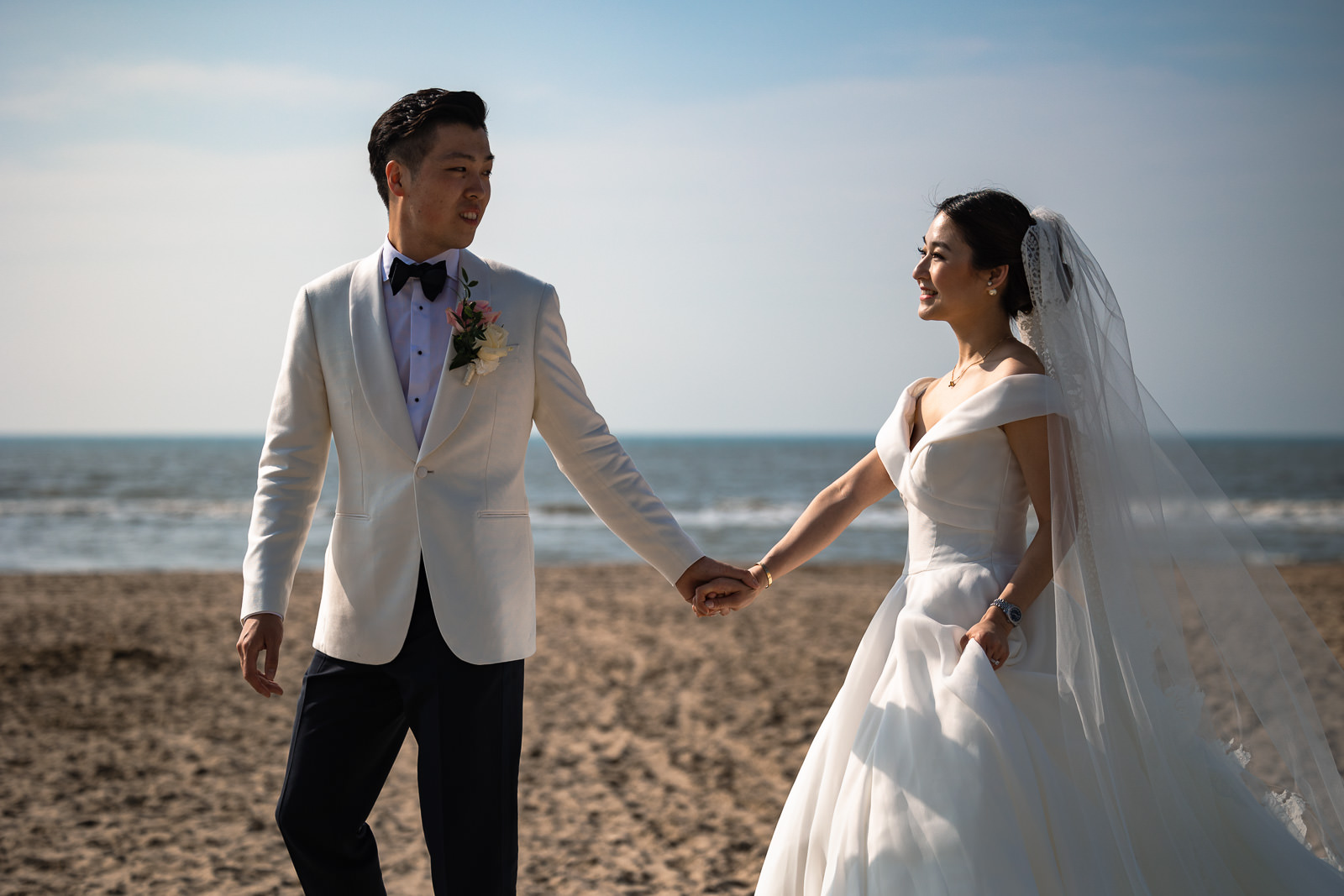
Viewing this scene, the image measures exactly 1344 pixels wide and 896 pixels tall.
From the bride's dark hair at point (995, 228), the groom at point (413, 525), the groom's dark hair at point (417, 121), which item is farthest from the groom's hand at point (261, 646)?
the bride's dark hair at point (995, 228)

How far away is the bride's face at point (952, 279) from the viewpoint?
8.33ft

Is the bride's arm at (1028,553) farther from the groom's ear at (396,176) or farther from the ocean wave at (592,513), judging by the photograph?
the ocean wave at (592,513)

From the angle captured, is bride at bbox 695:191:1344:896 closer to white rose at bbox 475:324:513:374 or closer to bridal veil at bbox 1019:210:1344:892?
bridal veil at bbox 1019:210:1344:892

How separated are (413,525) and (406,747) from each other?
378 centimetres

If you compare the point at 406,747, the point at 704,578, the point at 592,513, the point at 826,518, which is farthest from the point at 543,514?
the point at 704,578

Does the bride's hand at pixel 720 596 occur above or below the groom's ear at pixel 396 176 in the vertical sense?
below

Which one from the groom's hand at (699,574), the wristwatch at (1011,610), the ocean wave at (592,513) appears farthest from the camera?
the ocean wave at (592,513)

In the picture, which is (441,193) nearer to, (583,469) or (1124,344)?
(583,469)

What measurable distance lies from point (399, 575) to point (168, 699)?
4.90 metres

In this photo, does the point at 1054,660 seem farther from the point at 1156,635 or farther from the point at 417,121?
the point at 417,121

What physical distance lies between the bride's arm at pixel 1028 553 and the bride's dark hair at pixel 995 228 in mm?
411

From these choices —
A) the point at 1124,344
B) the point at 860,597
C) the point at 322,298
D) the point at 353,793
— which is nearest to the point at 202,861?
the point at 353,793

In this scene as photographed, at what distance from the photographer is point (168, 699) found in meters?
6.18

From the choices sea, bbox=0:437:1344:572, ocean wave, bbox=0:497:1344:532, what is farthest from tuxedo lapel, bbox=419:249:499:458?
ocean wave, bbox=0:497:1344:532
